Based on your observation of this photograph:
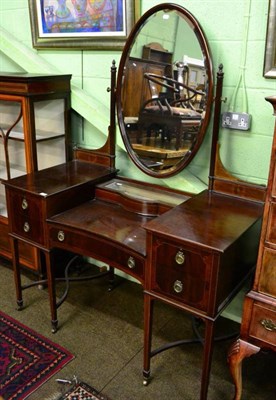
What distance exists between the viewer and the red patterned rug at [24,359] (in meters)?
1.81

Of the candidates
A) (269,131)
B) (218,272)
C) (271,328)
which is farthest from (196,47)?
(271,328)

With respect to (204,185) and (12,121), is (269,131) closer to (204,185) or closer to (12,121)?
(204,185)

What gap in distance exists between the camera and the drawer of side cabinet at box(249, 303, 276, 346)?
140cm

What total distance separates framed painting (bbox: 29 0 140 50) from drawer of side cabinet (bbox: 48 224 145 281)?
43.9 inches

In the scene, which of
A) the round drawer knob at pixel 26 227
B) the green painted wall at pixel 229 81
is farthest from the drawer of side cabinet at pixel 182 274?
the round drawer knob at pixel 26 227

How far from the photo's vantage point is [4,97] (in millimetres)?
2346

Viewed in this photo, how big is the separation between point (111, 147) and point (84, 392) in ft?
4.31

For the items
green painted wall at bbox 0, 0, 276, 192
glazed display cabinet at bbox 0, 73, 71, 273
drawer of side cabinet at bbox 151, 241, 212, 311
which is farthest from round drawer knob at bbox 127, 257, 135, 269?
glazed display cabinet at bbox 0, 73, 71, 273

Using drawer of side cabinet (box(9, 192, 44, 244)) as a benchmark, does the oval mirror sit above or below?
above

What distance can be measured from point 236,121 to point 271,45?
372mm

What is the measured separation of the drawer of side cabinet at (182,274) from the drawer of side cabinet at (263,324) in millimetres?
184

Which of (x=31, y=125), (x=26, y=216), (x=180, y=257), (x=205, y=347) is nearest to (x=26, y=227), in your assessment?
(x=26, y=216)

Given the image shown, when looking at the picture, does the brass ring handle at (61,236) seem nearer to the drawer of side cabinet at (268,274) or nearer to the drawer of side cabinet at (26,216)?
the drawer of side cabinet at (26,216)

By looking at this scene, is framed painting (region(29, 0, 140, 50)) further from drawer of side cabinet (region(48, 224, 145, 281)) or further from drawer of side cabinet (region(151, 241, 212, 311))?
drawer of side cabinet (region(151, 241, 212, 311))
